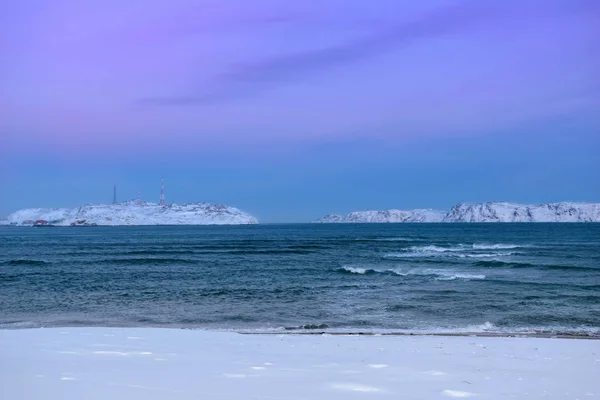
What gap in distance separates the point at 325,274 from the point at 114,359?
2523 cm

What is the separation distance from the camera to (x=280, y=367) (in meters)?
7.57

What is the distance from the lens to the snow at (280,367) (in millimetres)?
6234

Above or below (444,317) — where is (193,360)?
above

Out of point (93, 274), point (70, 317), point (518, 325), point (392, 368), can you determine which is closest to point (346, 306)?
point (518, 325)

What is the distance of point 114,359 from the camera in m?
7.83

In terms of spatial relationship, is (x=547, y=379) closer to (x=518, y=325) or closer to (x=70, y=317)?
(x=518, y=325)

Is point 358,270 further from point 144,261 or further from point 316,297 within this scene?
point 144,261

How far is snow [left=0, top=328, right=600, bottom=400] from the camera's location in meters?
6.23

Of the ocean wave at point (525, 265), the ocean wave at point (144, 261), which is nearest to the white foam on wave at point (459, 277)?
the ocean wave at point (525, 265)

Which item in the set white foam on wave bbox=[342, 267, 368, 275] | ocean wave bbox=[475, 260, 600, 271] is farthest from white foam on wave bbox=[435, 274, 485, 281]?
ocean wave bbox=[475, 260, 600, 271]

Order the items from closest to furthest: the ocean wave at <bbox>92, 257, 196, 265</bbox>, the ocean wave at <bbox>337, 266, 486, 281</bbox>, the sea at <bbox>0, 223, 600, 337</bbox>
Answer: the sea at <bbox>0, 223, 600, 337</bbox>, the ocean wave at <bbox>337, 266, 486, 281</bbox>, the ocean wave at <bbox>92, 257, 196, 265</bbox>

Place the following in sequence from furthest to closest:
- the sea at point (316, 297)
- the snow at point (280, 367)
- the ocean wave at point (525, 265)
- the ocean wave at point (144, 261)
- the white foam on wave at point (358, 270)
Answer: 1. the ocean wave at point (144, 261)
2. the ocean wave at point (525, 265)
3. the white foam on wave at point (358, 270)
4. the sea at point (316, 297)
5. the snow at point (280, 367)

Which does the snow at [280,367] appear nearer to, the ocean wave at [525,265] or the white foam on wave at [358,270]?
the white foam on wave at [358,270]

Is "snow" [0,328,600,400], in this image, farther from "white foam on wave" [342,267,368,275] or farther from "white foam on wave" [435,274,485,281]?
"white foam on wave" [342,267,368,275]
